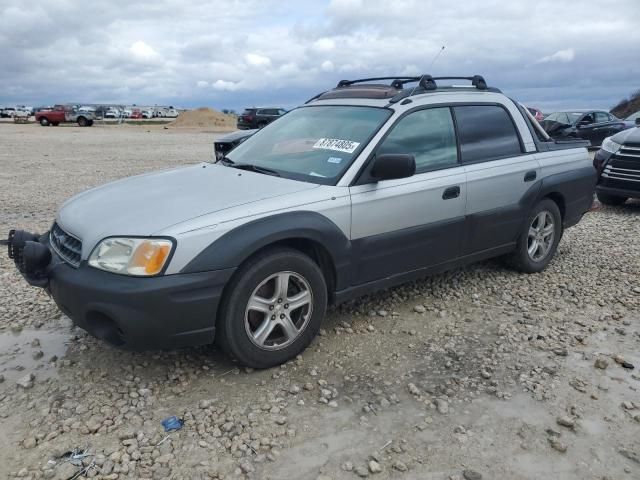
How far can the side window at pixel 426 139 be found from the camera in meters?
4.18

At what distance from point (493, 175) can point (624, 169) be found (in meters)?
4.60

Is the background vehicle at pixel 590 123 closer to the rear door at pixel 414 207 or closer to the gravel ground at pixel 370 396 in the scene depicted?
the gravel ground at pixel 370 396

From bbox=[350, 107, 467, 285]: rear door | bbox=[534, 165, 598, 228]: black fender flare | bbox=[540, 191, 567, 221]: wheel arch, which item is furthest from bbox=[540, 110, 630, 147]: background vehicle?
bbox=[350, 107, 467, 285]: rear door

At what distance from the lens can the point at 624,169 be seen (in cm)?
822

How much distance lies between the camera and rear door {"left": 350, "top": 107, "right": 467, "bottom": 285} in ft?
12.9

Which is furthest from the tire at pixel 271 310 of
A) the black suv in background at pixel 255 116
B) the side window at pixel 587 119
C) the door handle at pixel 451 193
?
the black suv in background at pixel 255 116

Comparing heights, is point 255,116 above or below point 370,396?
above

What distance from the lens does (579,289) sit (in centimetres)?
507

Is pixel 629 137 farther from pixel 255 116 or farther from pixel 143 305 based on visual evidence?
pixel 255 116

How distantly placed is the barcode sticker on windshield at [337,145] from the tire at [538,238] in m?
2.04

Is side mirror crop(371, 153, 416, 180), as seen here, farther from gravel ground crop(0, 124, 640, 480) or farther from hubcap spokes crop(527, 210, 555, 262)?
hubcap spokes crop(527, 210, 555, 262)

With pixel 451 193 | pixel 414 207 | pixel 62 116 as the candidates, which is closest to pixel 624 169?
pixel 451 193

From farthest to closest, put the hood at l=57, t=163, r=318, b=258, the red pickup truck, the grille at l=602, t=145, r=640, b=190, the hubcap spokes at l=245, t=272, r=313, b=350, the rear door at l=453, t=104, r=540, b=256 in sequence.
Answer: the red pickup truck, the grille at l=602, t=145, r=640, b=190, the rear door at l=453, t=104, r=540, b=256, the hubcap spokes at l=245, t=272, r=313, b=350, the hood at l=57, t=163, r=318, b=258

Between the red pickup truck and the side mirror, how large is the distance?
145ft
